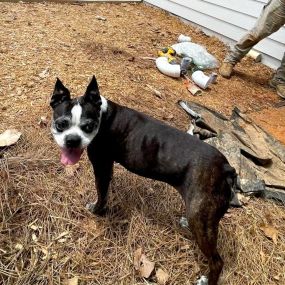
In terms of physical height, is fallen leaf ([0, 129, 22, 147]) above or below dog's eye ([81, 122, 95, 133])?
below

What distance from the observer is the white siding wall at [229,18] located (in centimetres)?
614

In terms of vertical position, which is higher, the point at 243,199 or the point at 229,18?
the point at 229,18

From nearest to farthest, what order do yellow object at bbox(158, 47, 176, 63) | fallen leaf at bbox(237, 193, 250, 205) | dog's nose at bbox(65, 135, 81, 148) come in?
dog's nose at bbox(65, 135, 81, 148) < fallen leaf at bbox(237, 193, 250, 205) < yellow object at bbox(158, 47, 176, 63)

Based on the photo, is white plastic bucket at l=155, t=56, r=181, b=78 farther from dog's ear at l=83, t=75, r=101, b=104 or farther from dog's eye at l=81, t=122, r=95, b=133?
dog's eye at l=81, t=122, r=95, b=133

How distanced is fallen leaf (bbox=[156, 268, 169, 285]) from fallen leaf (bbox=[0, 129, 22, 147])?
1.80m

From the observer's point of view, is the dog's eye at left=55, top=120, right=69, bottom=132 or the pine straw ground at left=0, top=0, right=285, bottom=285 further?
the pine straw ground at left=0, top=0, right=285, bottom=285

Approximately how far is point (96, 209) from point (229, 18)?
5.15 m

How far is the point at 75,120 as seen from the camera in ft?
7.83

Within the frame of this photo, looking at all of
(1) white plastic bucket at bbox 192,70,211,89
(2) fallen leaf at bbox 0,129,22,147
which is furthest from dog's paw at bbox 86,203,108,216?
(1) white plastic bucket at bbox 192,70,211,89

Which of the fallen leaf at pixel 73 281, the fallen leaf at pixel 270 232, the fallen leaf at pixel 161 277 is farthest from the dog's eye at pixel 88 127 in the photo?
the fallen leaf at pixel 270 232

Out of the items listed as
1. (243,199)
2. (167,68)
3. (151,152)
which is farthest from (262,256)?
(167,68)

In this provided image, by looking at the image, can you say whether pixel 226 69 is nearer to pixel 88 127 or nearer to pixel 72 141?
pixel 88 127

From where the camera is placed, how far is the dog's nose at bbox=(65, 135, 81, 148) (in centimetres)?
237

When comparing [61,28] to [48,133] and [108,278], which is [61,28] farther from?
[108,278]
